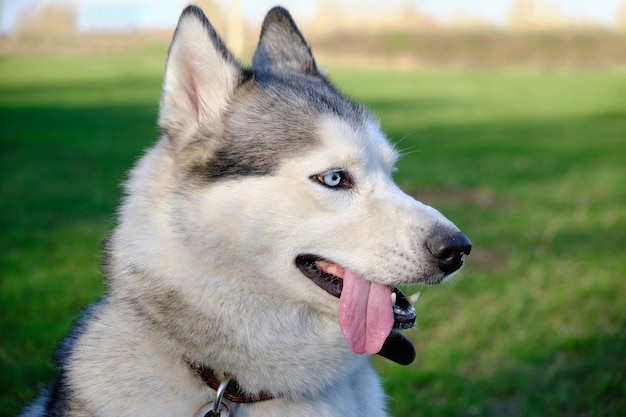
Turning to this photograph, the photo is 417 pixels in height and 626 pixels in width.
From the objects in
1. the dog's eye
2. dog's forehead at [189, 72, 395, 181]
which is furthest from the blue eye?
dog's forehead at [189, 72, 395, 181]

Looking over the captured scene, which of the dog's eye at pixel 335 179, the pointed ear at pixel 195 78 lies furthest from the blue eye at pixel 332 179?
the pointed ear at pixel 195 78

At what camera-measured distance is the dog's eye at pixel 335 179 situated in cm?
275

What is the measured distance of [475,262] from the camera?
6.72m

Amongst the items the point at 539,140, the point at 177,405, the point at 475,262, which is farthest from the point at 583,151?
the point at 177,405

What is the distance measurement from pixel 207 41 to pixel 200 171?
553 mm

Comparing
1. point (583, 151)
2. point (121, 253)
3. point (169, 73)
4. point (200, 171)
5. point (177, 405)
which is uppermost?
point (583, 151)

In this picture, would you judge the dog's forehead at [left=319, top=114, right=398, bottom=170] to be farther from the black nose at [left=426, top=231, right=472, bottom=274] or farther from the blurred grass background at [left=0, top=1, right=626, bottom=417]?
the blurred grass background at [left=0, top=1, right=626, bottom=417]

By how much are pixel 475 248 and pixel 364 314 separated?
15.6 feet

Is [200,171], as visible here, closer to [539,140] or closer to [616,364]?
[616,364]

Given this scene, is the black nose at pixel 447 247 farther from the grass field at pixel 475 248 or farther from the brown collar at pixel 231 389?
the grass field at pixel 475 248

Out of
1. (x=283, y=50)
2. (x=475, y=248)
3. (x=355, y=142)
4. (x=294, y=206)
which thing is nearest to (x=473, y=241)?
(x=475, y=248)

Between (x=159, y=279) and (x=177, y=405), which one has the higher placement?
(x=159, y=279)

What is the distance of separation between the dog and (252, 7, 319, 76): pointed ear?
68cm

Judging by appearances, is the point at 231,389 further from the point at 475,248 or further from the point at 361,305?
the point at 475,248
